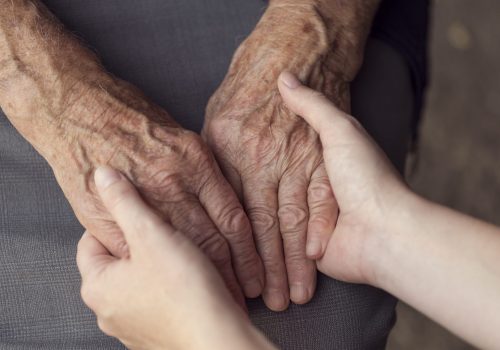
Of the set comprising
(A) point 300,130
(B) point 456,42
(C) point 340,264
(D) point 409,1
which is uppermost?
(D) point 409,1

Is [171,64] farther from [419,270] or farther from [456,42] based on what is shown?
[456,42]

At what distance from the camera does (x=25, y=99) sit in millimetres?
1063

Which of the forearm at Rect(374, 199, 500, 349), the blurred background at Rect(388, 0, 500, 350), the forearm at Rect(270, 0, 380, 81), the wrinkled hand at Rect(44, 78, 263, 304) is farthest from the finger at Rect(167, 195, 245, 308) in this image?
the blurred background at Rect(388, 0, 500, 350)

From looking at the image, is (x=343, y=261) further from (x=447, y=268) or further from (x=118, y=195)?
(x=118, y=195)

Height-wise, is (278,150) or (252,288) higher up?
(278,150)

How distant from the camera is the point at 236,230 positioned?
100cm

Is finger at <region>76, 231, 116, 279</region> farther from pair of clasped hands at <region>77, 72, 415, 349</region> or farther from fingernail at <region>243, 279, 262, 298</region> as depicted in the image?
fingernail at <region>243, 279, 262, 298</region>

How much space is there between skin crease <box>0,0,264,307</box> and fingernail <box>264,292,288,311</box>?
2 centimetres

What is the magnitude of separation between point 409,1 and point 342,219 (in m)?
0.54

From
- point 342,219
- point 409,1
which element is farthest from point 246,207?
point 409,1

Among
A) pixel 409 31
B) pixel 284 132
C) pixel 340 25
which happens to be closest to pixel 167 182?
pixel 284 132

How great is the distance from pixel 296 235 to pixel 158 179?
0.74 ft

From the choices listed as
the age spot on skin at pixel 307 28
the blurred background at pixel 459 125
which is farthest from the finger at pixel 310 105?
the blurred background at pixel 459 125

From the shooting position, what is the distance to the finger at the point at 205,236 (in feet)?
3.20
